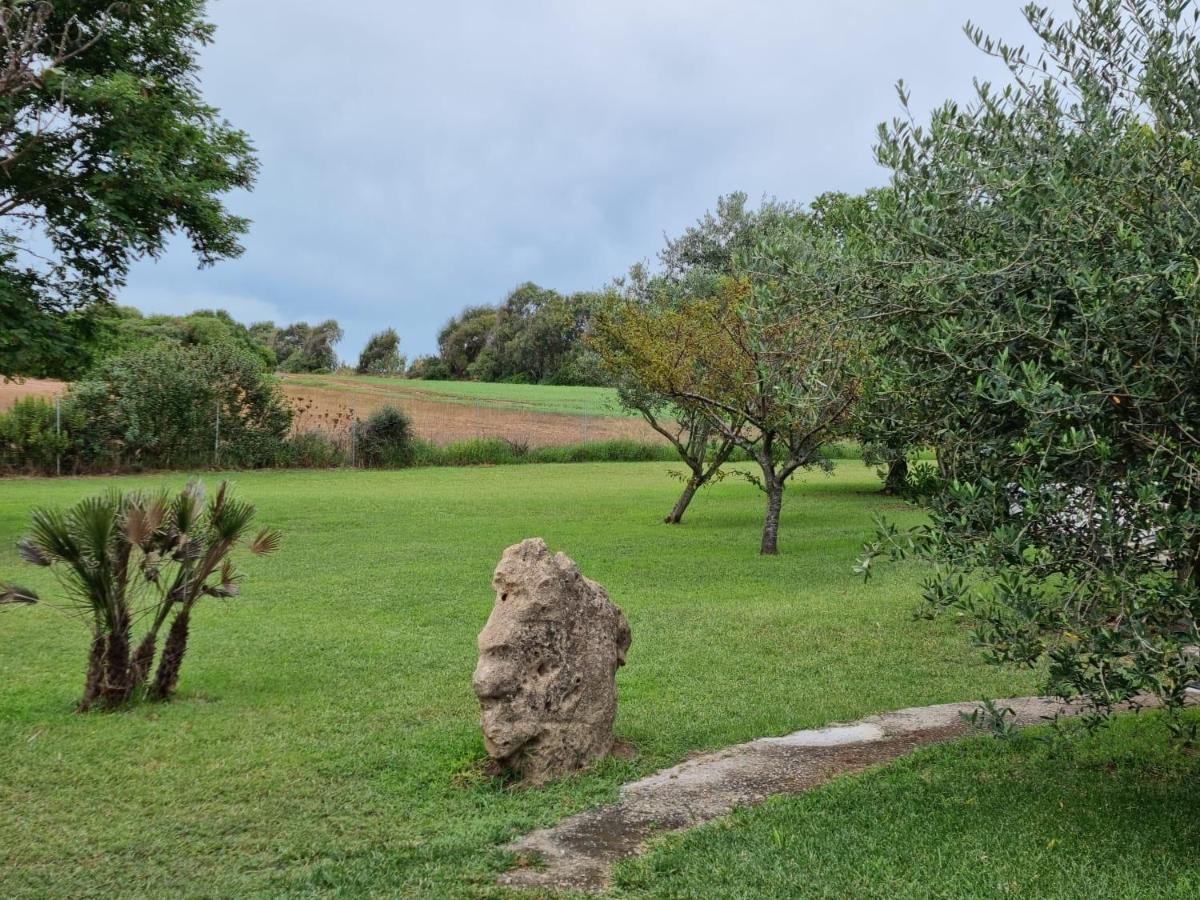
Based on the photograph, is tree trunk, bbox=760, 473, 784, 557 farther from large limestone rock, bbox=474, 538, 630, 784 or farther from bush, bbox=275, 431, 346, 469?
bush, bbox=275, 431, 346, 469

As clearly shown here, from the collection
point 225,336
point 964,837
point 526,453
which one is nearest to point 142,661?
point 964,837

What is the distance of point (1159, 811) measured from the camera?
5.52 meters

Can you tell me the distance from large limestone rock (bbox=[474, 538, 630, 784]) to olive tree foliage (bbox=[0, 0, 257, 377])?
1370cm

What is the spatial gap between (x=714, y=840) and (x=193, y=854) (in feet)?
8.66

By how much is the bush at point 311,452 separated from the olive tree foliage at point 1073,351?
3060 centimetres

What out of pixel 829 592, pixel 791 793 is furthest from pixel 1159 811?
pixel 829 592

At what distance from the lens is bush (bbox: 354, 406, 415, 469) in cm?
3456

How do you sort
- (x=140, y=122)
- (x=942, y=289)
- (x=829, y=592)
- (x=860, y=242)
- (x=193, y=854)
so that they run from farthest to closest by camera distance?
(x=140, y=122)
(x=829, y=592)
(x=860, y=242)
(x=193, y=854)
(x=942, y=289)

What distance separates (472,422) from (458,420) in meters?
0.64

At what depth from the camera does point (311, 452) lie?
33719 millimetres

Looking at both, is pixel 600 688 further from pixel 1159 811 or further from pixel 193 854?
pixel 1159 811

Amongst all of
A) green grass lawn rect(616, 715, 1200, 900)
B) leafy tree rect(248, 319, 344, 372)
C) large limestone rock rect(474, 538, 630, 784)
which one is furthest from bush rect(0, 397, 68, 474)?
leafy tree rect(248, 319, 344, 372)

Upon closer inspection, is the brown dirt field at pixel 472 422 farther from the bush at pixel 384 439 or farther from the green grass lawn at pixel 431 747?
the green grass lawn at pixel 431 747

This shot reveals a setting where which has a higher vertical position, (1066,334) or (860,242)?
(860,242)
